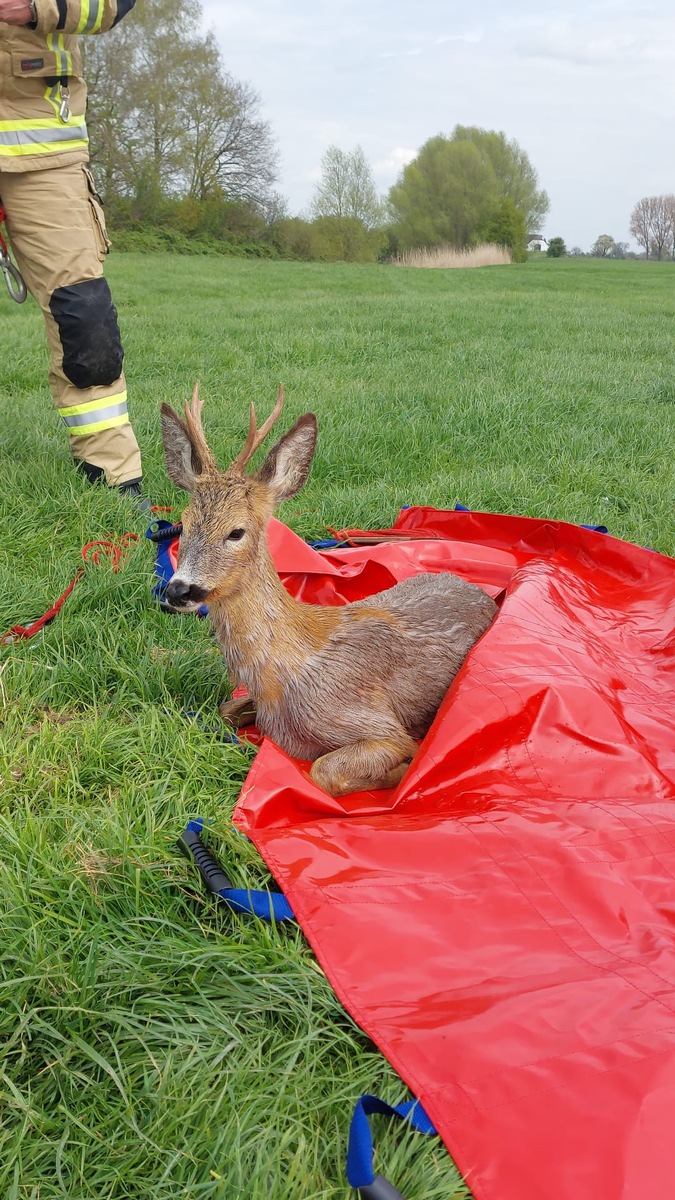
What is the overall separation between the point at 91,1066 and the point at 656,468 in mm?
5305

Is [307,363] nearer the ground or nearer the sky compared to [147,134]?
nearer the ground

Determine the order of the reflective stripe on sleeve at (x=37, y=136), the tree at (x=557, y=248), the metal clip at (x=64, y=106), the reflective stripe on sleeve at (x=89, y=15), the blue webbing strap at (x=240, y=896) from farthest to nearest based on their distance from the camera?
1. the tree at (x=557, y=248)
2. the metal clip at (x=64, y=106)
3. the reflective stripe on sleeve at (x=37, y=136)
4. the reflective stripe on sleeve at (x=89, y=15)
5. the blue webbing strap at (x=240, y=896)

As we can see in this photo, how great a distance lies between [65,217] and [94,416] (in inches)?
39.6

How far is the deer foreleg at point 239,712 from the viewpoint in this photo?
312 cm

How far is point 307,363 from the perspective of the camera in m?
8.89

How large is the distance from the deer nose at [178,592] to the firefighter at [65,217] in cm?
218

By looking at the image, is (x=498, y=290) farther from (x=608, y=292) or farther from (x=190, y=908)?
(x=190, y=908)

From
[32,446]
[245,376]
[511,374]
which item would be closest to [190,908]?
[32,446]

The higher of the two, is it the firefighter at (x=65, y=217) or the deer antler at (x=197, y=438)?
the firefighter at (x=65, y=217)

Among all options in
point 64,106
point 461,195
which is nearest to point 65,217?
point 64,106

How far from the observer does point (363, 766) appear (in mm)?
2834

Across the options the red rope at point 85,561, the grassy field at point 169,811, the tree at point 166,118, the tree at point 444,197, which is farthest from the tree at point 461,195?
→ the red rope at point 85,561

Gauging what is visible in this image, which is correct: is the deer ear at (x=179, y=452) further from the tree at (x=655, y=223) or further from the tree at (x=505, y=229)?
the tree at (x=655, y=223)

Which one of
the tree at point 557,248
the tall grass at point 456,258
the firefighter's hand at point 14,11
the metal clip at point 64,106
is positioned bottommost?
the metal clip at point 64,106
